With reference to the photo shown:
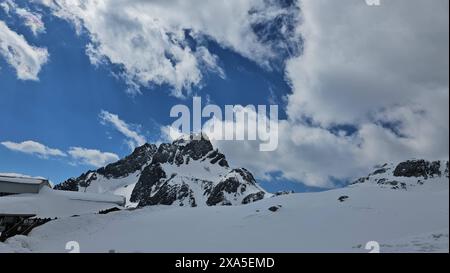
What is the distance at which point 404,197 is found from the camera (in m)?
38.9

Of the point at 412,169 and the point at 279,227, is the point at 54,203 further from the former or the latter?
the point at 412,169

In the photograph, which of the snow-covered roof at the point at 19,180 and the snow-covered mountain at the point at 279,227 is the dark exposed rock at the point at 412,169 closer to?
the snow-covered mountain at the point at 279,227

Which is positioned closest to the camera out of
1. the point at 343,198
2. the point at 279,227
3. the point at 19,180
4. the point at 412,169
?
the point at 279,227

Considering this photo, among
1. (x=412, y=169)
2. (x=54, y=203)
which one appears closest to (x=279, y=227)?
(x=54, y=203)

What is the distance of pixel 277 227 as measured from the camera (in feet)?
110

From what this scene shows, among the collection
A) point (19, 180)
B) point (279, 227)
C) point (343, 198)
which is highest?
point (19, 180)

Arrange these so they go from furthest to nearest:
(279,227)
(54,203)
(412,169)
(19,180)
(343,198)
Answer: (412,169) → (19,180) → (54,203) → (343,198) → (279,227)

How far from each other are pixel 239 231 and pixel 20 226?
83.3 feet

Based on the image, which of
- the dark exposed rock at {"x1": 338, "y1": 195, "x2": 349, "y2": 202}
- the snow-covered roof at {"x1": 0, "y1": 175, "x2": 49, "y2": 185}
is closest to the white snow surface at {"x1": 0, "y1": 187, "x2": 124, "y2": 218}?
the snow-covered roof at {"x1": 0, "y1": 175, "x2": 49, "y2": 185}

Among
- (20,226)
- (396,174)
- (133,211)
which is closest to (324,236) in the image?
(133,211)

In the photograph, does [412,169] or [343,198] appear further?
[412,169]

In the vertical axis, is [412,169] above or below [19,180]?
above

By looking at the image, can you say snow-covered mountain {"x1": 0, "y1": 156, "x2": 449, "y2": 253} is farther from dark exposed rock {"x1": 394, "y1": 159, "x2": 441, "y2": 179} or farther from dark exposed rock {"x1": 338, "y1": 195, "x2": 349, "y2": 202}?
dark exposed rock {"x1": 394, "y1": 159, "x2": 441, "y2": 179}
